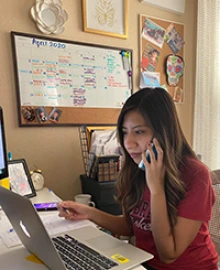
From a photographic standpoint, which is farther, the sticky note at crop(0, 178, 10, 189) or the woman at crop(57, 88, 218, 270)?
the sticky note at crop(0, 178, 10, 189)

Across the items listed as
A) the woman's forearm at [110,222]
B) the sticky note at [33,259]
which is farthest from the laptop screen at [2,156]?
the sticky note at [33,259]

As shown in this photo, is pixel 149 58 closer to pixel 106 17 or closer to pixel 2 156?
pixel 106 17

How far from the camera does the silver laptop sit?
1.73 ft

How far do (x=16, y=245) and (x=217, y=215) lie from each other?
2.82 ft

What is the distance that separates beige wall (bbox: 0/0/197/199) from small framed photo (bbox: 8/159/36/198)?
180 mm

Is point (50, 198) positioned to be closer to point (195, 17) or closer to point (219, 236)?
point (219, 236)

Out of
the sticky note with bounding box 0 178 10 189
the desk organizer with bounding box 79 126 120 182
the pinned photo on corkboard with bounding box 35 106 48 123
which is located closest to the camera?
the sticky note with bounding box 0 178 10 189

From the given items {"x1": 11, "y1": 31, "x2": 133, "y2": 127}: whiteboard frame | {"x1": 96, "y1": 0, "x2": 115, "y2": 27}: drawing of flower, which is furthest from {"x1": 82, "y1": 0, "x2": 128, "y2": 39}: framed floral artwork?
{"x1": 11, "y1": 31, "x2": 133, "y2": 127}: whiteboard frame

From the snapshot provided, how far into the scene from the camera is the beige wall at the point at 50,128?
141 cm

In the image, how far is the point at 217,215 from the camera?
114 centimetres

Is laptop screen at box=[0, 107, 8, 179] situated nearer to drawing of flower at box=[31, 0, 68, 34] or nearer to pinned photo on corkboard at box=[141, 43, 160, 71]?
drawing of flower at box=[31, 0, 68, 34]

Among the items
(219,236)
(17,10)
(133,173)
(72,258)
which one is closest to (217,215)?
(219,236)

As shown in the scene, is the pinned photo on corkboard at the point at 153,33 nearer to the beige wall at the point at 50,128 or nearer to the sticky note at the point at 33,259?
the beige wall at the point at 50,128

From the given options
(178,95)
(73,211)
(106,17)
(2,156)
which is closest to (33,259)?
(73,211)
